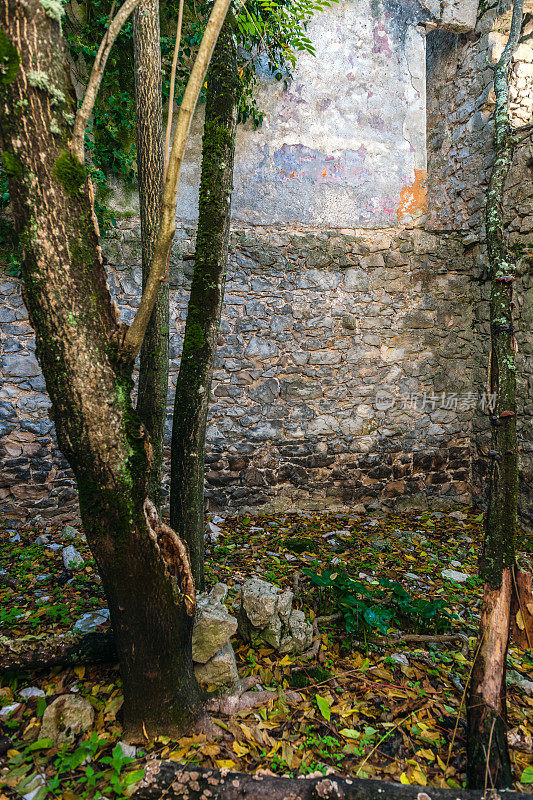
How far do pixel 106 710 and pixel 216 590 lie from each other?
2.47 ft

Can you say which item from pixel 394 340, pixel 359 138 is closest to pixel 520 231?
pixel 394 340

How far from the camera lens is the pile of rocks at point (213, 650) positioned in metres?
2.15

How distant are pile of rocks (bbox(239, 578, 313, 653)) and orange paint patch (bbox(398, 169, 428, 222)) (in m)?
3.82

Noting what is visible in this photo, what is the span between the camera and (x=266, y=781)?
5.25ft

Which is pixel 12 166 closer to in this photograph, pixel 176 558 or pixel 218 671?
pixel 176 558

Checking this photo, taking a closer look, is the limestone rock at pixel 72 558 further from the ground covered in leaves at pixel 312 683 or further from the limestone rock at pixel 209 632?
the limestone rock at pixel 209 632

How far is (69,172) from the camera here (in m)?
1.50

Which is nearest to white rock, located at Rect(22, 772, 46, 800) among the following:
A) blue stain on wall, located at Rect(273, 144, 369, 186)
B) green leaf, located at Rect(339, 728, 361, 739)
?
green leaf, located at Rect(339, 728, 361, 739)

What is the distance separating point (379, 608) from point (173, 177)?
2.31 metres

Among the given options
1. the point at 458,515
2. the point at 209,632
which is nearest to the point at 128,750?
the point at 209,632

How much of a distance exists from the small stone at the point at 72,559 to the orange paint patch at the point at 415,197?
417 centimetres

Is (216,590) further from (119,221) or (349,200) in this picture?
(349,200)

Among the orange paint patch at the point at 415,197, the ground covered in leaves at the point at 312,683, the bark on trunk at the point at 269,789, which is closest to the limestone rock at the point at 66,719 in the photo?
the ground covered in leaves at the point at 312,683

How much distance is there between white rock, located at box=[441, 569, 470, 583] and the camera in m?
3.36
